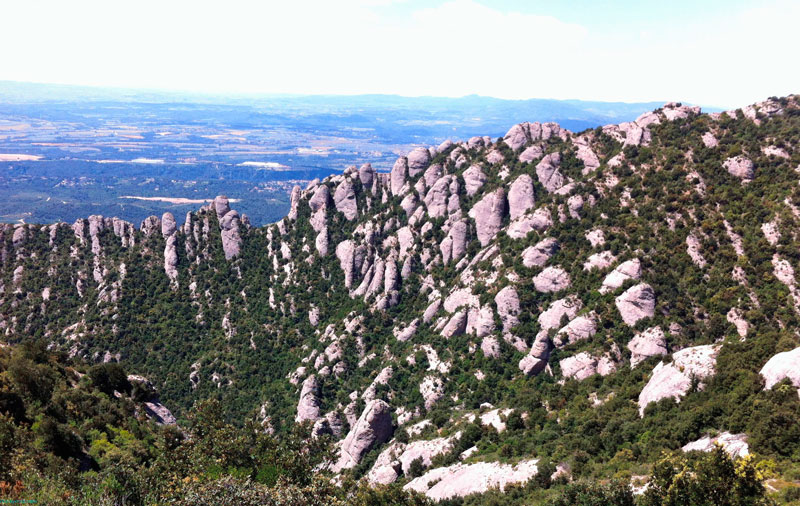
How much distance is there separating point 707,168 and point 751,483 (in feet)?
222

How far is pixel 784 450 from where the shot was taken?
3194 cm

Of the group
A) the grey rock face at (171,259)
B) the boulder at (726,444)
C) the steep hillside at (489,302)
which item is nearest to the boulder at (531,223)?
the steep hillside at (489,302)

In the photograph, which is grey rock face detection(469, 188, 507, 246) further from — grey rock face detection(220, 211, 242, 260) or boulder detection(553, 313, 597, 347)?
grey rock face detection(220, 211, 242, 260)

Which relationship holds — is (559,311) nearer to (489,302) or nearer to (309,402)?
(489,302)

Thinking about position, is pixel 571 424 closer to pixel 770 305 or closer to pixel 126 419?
pixel 770 305

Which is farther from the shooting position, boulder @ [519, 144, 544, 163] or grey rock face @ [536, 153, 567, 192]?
boulder @ [519, 144, 544, 163]

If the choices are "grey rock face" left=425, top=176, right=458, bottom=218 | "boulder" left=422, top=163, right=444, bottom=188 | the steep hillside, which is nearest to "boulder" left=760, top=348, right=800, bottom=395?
the steep hillside

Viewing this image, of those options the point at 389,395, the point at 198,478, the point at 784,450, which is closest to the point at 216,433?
the point at 198,478

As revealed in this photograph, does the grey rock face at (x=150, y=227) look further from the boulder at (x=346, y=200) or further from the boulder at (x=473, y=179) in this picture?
the boulder at (x=473, y=179)

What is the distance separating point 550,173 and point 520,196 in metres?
8.54

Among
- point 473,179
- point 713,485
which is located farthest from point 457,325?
point 713,485

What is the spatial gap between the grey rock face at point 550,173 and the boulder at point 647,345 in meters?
42.5

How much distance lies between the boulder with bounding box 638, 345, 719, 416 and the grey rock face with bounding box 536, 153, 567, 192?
173 feet

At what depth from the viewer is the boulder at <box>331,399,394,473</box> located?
6719 centimetres
